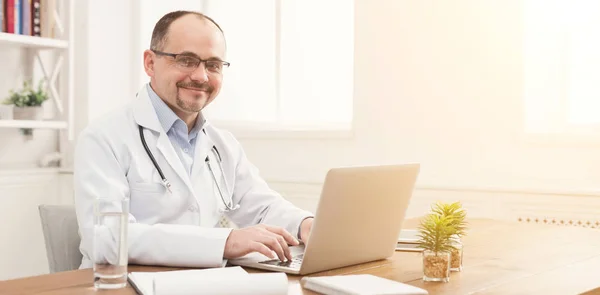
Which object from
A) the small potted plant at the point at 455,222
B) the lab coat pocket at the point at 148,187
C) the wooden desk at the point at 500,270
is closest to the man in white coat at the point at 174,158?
the lab coat pocket at the point at 148,187

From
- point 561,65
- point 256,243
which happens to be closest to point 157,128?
point 256,243

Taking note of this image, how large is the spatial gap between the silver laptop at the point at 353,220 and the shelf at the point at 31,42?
2566 mm

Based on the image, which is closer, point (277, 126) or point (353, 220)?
point (353, 220)

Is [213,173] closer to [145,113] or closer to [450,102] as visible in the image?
[145,113]

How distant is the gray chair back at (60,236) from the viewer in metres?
1.96

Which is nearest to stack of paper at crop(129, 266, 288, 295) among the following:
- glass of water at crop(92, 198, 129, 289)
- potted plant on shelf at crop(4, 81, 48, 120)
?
glass of water at crop(92, 198, 129, 289)

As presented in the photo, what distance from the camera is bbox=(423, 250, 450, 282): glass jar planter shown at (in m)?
1.52

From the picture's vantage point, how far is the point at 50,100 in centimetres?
434

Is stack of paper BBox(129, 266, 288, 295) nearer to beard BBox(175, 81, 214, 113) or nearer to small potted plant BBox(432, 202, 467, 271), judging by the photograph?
small potted plant BBox(432, 202, 467, 271)

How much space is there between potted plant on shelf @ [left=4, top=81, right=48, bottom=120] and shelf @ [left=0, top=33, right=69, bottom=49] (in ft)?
0.68

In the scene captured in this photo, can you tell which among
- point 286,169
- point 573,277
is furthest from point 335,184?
point 286,169

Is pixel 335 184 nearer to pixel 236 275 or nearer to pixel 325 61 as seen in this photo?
pixel 236 275

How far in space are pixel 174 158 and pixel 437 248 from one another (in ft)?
2.58

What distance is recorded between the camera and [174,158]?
2.03 m
